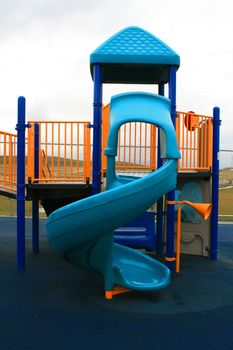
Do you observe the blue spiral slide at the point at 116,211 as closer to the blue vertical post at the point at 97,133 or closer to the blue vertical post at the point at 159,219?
the blue vertical post at the point at 97,133

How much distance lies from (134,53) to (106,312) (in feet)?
12.4

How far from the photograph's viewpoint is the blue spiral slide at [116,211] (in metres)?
3.99

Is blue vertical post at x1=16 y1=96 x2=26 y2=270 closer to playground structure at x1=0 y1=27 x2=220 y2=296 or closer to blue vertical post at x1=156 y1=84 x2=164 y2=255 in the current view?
playground structure at x1=0 y1=27 x2=220 y2=296

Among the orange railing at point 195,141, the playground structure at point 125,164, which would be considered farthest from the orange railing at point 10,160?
the orange railing at point 195,141

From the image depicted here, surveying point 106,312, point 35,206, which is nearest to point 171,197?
point 106,312

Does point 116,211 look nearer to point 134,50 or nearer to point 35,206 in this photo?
point 134,50

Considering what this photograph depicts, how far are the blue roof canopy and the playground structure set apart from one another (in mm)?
15

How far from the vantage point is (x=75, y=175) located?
22.2ft

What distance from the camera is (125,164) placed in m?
6.90

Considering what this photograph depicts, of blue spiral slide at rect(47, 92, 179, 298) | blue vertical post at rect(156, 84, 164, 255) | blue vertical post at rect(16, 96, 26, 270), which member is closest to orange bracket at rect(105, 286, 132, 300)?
blue spiral slide at rect(47, 92, 179, 298)

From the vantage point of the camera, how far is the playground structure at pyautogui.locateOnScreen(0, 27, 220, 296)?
4.58 metres

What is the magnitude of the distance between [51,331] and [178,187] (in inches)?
171

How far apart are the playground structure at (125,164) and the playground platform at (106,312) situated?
0.32 metres

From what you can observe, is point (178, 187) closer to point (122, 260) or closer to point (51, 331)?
point (122, 260)
